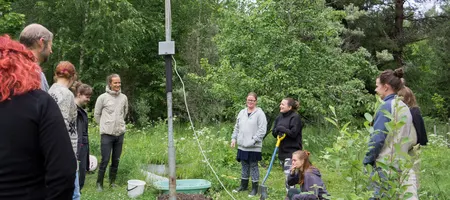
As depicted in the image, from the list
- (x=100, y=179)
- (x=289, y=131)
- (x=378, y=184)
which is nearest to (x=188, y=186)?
(x=100, y=179)

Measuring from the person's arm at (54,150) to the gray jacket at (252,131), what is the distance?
3796 millimetres

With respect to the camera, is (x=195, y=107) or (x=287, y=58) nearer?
(x=287, y=58)

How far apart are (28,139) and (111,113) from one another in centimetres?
357

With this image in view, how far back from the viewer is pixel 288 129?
498cm

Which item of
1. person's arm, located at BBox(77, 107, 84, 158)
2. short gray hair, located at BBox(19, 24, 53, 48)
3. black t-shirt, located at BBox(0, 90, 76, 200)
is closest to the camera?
black t-shirt, located at BBox(0, 90, 76, 200)

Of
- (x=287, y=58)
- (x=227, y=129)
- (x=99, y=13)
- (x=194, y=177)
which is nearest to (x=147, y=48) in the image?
(x=99, y=13)

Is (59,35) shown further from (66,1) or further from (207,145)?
(207,145)

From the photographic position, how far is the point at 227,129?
8.95m

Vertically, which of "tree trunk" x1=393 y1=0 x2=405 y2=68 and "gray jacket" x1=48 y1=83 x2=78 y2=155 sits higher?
"tree trunk" x1=393 y1=0 x2=405 y2=68

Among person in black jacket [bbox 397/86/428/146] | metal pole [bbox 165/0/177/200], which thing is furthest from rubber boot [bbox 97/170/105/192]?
person in black jacket [bbox 397/86/428/146]

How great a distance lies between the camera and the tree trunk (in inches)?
652

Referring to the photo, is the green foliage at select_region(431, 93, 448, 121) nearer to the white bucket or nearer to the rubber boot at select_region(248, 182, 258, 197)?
the rubber boot at select_region(248, 182, 258, 197)

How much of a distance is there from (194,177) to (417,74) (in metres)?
13.8

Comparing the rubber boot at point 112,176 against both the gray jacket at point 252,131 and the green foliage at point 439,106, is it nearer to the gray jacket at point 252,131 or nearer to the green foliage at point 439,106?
the gray jacket at point 252,131
